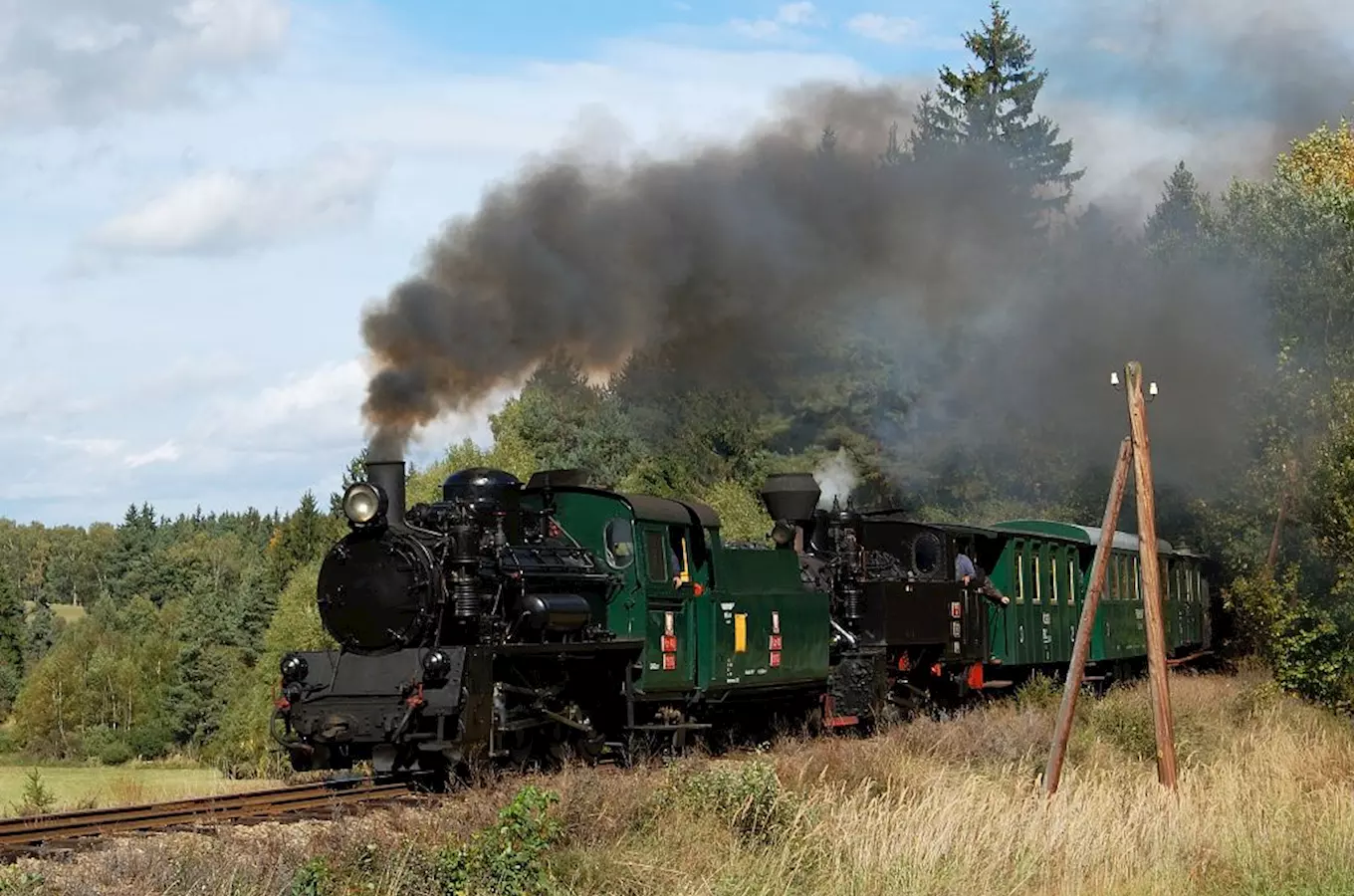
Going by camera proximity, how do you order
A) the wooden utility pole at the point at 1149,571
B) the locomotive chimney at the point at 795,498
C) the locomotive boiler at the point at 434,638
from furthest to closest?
1. the locomotive chimney at the point at 795,498
2. the wooden utility pole at the point at 1149,571
3. the locomotive boiler at the point at 434,638

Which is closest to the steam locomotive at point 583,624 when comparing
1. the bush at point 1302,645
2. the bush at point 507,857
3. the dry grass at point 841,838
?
the dry grass at point 841,838

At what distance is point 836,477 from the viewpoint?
3894cm

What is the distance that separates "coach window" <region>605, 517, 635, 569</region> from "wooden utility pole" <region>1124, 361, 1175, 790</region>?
5.12 metres

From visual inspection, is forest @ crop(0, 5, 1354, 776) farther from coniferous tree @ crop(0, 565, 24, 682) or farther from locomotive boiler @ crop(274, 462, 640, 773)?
coniferous tree @ crop(0, 565, 24, 682)

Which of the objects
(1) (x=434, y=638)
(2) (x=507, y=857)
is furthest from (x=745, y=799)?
(1) (x=434, y=638)

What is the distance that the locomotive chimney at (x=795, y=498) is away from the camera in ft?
70.5

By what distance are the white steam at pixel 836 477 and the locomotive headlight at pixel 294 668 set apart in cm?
2262

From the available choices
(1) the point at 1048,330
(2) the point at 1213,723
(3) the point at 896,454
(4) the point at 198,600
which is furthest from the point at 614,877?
(4) the point at 198,600

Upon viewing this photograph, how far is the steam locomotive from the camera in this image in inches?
549

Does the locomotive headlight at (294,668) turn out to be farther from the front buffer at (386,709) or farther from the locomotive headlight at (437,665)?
the locomotive headlight at (437,665)

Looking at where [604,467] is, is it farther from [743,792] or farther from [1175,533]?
[743,792]

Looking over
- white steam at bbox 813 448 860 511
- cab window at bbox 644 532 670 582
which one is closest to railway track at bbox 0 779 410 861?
cab window at bbox 644 532 670 582

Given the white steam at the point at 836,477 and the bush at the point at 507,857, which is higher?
the white steam at the point at 836,477

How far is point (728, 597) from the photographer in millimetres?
17406
